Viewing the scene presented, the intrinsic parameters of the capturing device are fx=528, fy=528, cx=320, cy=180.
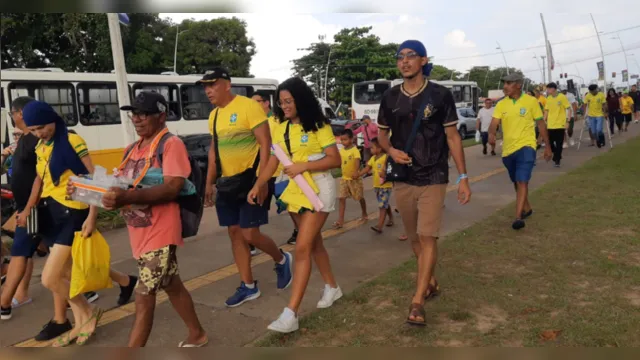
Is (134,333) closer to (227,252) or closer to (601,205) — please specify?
(227,252)

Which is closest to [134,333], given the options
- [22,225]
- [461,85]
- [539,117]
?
[22,225]

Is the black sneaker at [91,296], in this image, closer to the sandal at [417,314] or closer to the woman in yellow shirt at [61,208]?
the woman in yellow shirt at [61,208]

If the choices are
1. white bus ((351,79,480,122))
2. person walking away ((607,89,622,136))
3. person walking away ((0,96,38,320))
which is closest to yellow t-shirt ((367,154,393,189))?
person walking away ((0,96,38,320))

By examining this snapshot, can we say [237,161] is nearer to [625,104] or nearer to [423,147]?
[423,147]

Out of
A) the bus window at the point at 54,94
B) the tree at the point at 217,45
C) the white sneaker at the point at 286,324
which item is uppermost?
the tree at the point at 217,45

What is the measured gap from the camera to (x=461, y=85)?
31594 mm

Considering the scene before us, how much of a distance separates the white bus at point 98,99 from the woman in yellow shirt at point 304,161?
709 centimetres

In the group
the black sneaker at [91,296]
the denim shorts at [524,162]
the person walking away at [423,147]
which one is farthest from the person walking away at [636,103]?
the black sneaker at [91,296]

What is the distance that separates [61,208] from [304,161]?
176cm

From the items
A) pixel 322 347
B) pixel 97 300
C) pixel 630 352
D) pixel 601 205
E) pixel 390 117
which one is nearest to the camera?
pixel 630 352

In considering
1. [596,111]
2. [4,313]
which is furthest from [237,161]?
[596,111]

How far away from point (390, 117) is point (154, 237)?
6.05ft

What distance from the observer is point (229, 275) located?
5055 millimetres

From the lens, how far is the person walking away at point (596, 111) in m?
13.2
